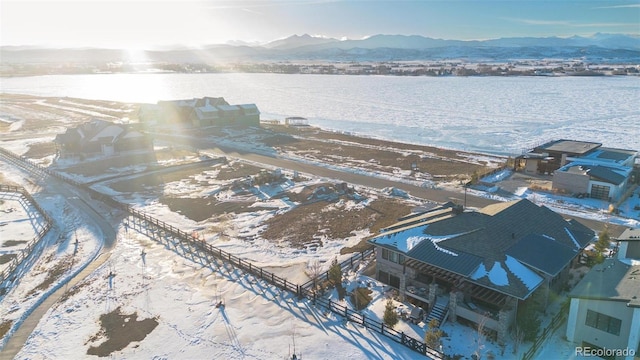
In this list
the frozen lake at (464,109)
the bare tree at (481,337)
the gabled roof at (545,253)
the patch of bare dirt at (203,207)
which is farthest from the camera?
the frozen lake at (464,109)

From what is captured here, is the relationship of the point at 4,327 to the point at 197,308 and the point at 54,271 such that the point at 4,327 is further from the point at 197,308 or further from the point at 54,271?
the point at 197,308

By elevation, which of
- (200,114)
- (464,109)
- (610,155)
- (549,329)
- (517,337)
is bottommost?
(549,329)

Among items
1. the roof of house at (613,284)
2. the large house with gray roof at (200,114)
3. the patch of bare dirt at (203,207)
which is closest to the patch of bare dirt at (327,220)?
the patch of bare dirt at (203,207)

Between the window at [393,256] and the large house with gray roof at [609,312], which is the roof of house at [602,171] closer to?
the large house with gray roof at [609,312]

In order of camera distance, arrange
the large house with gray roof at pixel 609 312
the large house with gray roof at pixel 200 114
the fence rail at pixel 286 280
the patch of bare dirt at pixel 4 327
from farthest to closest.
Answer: the large house with gray roof at pixel 200 114 < the patch of bare dirt at pixel 4 327 < the fence rail at pixel 286 280 < the large house with gray roof at pixel 609 312

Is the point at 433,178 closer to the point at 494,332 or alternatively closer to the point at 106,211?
the point at 494,332

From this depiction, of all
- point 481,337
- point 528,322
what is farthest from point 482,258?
point 481,337
